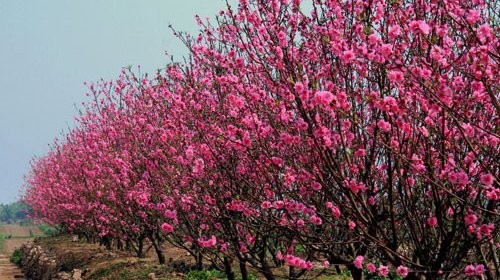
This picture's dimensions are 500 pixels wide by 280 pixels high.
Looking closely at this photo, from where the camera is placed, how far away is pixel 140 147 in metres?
10.4

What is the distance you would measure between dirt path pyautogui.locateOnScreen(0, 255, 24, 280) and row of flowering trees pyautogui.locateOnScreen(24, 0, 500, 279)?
18.6 metres

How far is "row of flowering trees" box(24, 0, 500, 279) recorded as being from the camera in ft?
14.7

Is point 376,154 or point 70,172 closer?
point 376,154

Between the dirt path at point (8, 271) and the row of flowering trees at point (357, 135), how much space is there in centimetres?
1863

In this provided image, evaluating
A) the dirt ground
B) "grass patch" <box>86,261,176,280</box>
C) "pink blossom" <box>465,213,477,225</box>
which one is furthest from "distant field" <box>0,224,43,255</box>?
"pink blossom" <box>465,213,477,225</box>

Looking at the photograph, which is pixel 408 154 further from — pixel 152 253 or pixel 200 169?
pixel 152 253

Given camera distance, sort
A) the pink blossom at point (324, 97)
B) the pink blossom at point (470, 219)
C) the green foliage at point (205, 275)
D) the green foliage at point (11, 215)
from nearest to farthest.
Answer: the pink blossom at point (324, 97), the pink blossom at point (470, 219), the green foliage at point (205, 275), the green foliage at point (11, 215)

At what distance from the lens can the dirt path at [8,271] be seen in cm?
2552

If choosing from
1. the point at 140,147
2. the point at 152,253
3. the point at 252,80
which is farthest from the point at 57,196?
the point at 252,80

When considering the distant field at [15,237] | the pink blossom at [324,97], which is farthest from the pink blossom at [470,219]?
the distant field at [15,237]

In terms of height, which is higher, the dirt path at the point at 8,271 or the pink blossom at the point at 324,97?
the pink blossom at the point at 324,97

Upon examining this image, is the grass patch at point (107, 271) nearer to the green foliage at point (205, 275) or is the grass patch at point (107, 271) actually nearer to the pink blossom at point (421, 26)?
the green foliage at point (205, 275)

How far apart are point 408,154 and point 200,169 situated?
291cm

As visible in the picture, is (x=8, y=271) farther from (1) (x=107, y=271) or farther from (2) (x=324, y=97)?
(2) (x=324, y=97)
